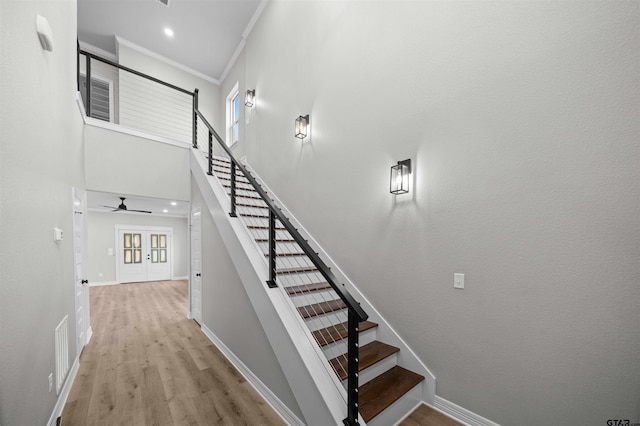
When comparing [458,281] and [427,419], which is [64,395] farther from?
[458,281]

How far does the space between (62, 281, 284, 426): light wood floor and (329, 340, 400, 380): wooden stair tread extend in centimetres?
71

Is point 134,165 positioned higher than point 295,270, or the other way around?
point 134,165

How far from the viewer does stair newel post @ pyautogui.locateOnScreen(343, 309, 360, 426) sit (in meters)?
1.48

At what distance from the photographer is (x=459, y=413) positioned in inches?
77.3

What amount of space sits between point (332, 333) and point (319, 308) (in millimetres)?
263

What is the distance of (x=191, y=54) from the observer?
6.33 m

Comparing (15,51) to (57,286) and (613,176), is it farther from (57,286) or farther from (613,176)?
(613,176)

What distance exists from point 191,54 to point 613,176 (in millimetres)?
7952

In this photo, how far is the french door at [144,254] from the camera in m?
8.81

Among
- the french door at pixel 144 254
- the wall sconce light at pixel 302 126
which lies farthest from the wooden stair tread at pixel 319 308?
the french door at pixel 144 254

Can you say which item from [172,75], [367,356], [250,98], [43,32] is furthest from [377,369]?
[172,75]

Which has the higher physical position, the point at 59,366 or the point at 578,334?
the point at 578,334

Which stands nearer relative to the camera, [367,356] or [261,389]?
[367,356]

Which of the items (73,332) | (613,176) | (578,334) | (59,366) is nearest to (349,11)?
(613,176)
